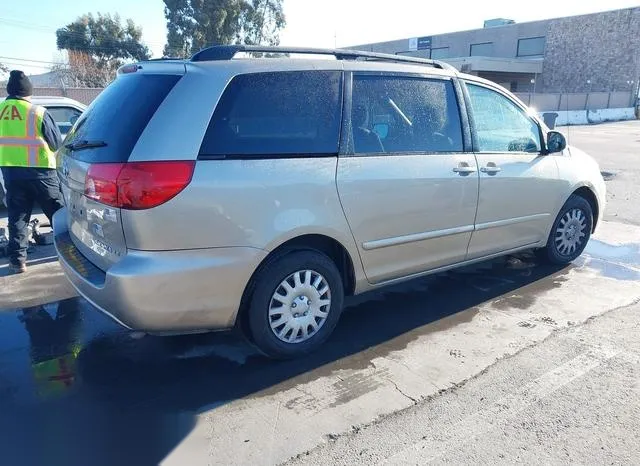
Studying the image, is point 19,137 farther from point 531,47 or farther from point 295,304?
point 531,47

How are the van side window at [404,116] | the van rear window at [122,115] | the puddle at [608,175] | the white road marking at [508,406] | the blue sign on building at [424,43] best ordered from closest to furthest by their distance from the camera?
1. the white road marking at [508,406]
2. the van rear window at [122,115]
3. the van side window at [404,116]
4. the puddle at [608,175]
5. the blue sign on building at [424,43]

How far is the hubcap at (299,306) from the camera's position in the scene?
131 inches

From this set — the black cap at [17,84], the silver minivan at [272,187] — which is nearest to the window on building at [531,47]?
the silver minivan at [272,187]

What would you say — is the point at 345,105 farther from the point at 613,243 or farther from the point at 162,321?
the point at 613,243

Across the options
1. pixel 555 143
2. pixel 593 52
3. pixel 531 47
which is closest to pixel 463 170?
pixel 555 143

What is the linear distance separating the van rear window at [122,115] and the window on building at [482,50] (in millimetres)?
58225

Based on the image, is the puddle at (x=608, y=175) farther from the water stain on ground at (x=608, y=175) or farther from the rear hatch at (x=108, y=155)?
the rear hatch at (x=108, y=155)

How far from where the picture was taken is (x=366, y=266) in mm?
3662

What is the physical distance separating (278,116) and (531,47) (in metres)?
55.3

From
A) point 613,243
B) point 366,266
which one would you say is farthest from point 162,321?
point 613,243

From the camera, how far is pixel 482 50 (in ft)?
182

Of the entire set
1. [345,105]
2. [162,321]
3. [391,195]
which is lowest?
[162,321]

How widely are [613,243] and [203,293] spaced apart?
18.1 ft

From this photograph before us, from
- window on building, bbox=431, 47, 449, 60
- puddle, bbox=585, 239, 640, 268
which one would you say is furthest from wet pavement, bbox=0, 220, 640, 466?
window on building, bbox=431, 47, 449, 60
